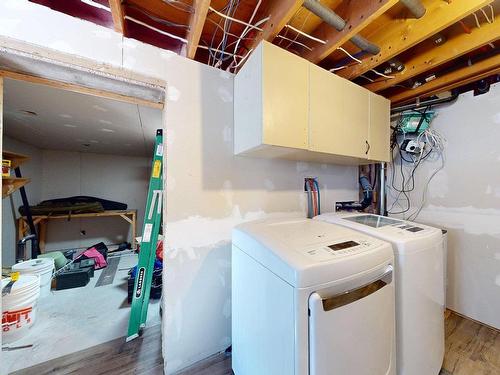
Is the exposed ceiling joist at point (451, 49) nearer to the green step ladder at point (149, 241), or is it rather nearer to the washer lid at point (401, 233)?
the washer lid at point (401, 233)

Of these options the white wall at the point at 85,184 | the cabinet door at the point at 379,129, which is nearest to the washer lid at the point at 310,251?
the cabinet door at the point at 379,129

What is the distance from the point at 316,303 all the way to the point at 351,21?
147cm

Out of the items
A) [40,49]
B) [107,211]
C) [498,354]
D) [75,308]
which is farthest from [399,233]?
[107,211]

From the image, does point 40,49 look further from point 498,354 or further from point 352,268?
point 498,354

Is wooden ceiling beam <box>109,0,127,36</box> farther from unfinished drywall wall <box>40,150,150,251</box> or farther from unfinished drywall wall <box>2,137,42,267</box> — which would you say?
unfinished drywall wall <box>40,150,150,251</box>

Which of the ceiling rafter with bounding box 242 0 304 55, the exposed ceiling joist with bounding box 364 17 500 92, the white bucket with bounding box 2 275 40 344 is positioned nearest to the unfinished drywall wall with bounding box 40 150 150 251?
the white bucket with bounding box 2 275 40 344

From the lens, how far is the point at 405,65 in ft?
5.20

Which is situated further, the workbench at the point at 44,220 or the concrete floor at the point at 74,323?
the workbench at the point at 44,220

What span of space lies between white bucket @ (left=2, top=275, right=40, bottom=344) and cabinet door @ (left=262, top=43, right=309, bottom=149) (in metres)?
2.24

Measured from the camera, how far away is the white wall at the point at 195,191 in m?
1.28

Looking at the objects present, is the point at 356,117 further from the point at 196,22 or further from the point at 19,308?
the point at 19,308

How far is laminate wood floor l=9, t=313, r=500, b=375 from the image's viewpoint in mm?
1320

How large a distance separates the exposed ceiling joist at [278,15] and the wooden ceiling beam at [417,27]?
2.40 feet

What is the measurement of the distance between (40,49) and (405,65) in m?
2.41
